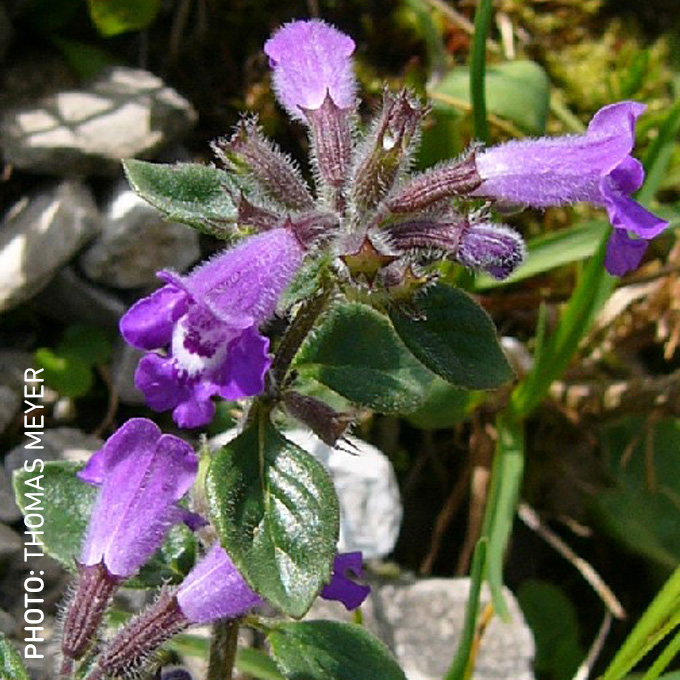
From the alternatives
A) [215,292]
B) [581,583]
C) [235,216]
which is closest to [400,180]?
[235,216]

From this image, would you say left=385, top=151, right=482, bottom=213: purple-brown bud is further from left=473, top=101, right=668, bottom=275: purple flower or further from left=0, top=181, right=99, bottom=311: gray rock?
left=0, top=181, right=99, bottom=311: gray rock

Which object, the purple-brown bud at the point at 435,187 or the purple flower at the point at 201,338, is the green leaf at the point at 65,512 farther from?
the purple-brown bud at the point at 435,187

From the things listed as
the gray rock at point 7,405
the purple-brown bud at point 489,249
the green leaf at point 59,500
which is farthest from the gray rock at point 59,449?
the purple-brown bud at point 489,249

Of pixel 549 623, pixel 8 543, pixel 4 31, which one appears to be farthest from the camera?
pixel 4 31

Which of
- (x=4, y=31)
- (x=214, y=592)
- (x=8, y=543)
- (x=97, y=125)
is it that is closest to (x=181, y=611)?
(x=214, y=592)

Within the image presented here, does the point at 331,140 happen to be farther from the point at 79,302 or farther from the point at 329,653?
the point at 79,302

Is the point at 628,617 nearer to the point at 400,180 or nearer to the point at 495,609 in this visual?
the point at 495,609
